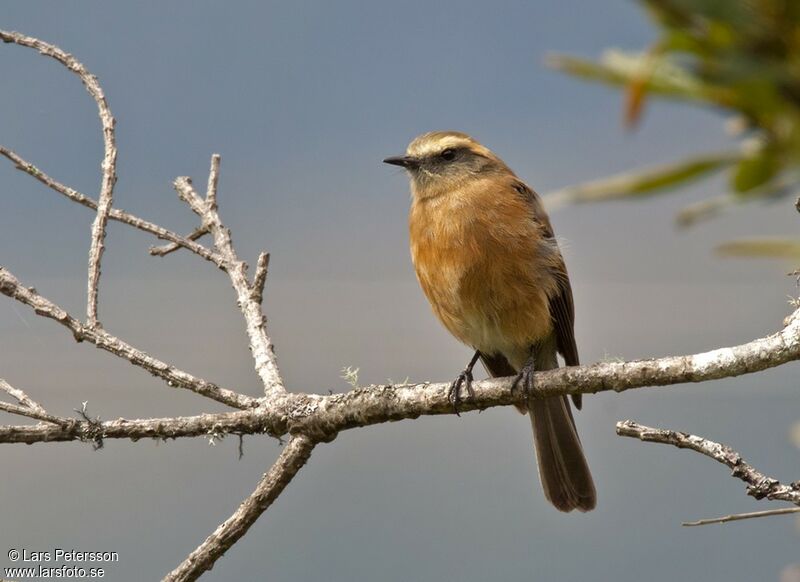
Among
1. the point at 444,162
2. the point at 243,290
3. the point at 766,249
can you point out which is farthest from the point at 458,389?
the point at 766,249

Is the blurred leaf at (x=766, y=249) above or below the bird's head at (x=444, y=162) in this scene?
below

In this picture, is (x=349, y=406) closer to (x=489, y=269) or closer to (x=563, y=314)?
(x=489, y=269)

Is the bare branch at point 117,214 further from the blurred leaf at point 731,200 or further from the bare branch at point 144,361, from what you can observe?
the blurred leaf at point 731,200

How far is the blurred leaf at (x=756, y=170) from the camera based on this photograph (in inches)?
20.4

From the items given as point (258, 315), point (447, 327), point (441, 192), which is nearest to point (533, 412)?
point (447, 327)

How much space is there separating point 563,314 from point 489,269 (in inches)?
18.2

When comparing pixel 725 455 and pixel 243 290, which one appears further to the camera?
pixel 243 290

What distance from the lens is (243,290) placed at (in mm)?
4039

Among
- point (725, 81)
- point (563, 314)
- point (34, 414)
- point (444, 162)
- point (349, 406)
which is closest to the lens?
point (725, 81)

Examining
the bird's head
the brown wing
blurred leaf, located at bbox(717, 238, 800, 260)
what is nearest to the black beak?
the bird's head

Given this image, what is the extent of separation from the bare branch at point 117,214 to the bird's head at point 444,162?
1233 mm

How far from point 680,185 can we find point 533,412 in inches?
173

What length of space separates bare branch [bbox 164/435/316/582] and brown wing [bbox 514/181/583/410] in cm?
143

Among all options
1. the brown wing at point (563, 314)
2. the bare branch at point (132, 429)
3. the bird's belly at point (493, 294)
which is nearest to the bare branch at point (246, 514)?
the bare branch at point (132, 429)
